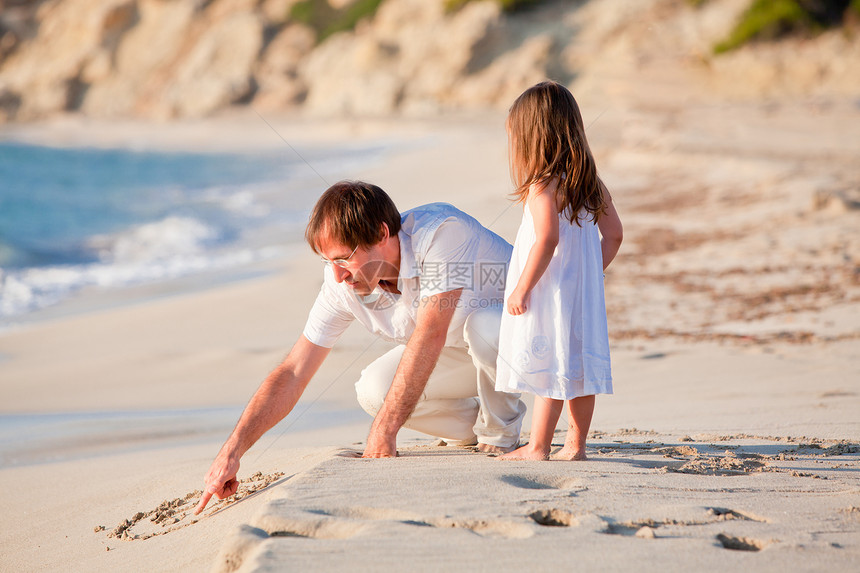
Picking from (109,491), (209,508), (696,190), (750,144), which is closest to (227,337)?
(109,491)

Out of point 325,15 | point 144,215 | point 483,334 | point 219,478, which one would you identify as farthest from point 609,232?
point 325,15

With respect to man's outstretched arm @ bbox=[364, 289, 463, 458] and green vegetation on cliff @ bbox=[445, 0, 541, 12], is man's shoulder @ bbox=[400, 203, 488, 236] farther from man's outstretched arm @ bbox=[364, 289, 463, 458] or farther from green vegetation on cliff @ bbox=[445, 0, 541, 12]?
green vegetation on cliff @ bbox=[445, 0, 541, 12]

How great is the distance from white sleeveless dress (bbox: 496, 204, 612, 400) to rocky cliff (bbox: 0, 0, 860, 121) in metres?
17.2

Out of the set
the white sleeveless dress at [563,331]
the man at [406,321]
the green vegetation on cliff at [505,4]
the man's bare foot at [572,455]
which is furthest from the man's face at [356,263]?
the green vegetation on cliff at [505,4]

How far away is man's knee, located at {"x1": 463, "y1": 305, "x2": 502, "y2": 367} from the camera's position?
2934 millimetres

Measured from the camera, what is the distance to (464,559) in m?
1.88

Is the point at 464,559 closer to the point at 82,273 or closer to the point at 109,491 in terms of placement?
the point at 109,491

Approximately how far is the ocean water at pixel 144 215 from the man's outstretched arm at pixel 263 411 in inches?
198

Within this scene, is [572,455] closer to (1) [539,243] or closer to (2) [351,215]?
(1) [539,243]

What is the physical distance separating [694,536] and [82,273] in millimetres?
8451

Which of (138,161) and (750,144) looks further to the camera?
(138,161)

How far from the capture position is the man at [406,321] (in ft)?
8.92

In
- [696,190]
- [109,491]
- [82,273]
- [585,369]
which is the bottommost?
[109,491]

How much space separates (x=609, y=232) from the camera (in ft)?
9.85
